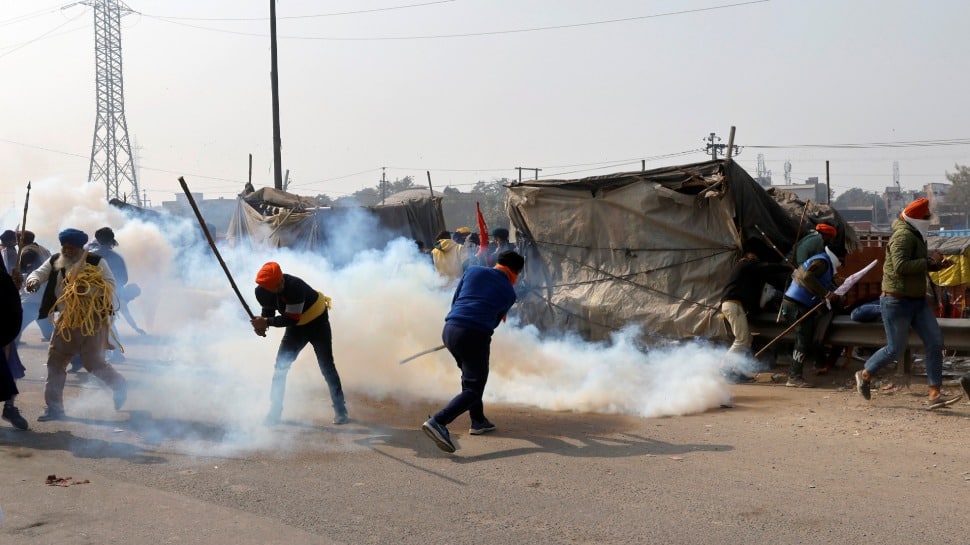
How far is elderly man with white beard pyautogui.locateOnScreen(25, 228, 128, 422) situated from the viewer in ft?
25.5

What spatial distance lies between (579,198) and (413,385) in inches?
167

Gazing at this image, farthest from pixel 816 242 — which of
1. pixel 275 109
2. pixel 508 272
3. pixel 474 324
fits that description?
pixel 275 109

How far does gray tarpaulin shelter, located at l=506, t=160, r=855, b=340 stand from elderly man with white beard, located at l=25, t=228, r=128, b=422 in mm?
6054

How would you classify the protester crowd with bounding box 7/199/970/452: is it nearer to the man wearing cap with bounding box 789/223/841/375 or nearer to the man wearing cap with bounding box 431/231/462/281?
the man wearing cap with bounding box 789/223/841/375

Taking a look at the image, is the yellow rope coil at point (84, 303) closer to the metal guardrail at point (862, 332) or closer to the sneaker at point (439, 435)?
the sneaker at point (439, 435)

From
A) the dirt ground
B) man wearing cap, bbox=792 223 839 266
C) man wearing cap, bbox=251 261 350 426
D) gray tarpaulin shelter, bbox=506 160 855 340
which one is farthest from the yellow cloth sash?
man wearing cap, bbox=792 223 839 266

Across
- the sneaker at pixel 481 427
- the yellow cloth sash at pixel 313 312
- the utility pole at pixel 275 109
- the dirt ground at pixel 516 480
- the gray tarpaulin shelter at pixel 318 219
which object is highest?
the utility pole at pixel 275 109

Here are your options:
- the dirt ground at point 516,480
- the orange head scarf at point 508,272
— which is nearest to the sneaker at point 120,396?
the dirt ground at point 516,480

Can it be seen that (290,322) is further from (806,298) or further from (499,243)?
(806,298)

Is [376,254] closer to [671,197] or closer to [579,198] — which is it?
[579,198]

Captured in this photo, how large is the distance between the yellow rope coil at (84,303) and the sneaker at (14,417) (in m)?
0.78

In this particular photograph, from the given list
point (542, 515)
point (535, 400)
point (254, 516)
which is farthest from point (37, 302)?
point (542, 515)

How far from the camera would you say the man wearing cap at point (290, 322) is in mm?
7215

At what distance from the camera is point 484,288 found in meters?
6.77
